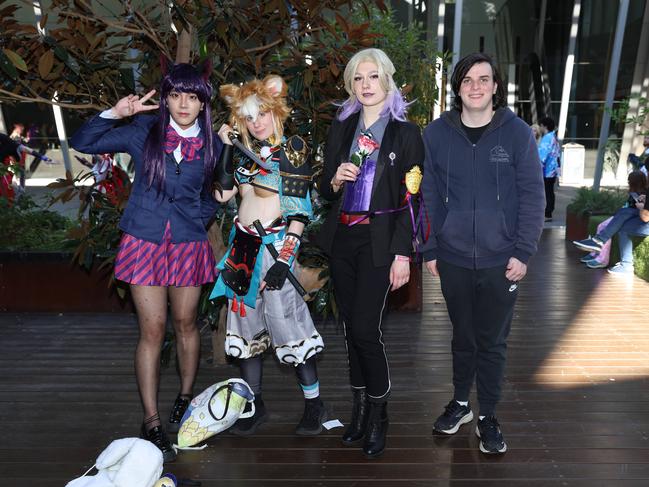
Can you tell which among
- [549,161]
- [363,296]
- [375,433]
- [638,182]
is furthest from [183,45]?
[549,161]

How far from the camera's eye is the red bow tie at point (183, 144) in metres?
3.53

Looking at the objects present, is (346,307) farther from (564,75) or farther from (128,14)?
(564,75)

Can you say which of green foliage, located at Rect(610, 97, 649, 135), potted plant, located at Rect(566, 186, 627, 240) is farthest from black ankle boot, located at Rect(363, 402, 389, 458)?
green foliage, located at Rect(610, 97, 649, 135)

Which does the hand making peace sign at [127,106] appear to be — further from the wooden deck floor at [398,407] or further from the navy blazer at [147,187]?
the wooden deck floor at [398,407]

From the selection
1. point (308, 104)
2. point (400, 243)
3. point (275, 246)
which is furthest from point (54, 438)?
point (308, 104)

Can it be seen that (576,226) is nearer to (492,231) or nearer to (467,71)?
(492,231)

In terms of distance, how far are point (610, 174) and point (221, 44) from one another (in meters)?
18.4

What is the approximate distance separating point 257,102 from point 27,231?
14.9ft

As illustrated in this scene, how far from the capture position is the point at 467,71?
338 centimetres

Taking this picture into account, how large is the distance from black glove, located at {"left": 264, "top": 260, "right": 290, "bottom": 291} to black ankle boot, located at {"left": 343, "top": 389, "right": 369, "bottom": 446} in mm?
722

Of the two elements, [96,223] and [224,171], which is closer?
[224,171]

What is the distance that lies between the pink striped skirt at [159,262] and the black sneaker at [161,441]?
749 mm

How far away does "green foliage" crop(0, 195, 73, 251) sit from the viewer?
274 inches

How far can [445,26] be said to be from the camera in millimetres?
17797
